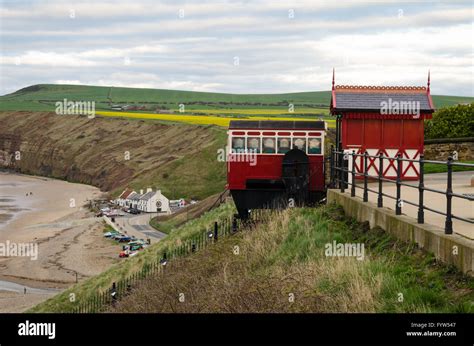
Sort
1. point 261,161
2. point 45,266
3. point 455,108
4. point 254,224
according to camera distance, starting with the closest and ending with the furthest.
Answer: point 254,224 → point 261,161 → point 455,108 → point 45,266

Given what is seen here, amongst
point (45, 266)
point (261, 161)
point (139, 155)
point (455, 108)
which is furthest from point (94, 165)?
point (261, 161)

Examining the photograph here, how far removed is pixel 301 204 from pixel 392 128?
4.03m

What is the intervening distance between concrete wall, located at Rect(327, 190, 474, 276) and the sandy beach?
25.2 m

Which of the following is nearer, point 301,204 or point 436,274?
point 436,274

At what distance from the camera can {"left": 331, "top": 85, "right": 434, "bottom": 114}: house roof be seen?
77.8 feet

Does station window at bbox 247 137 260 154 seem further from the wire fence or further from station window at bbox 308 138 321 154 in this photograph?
the wire fence

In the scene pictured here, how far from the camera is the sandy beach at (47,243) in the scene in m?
44.8

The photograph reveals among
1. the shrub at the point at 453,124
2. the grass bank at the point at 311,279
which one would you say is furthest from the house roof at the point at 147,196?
the grass bank at the point at 311,279

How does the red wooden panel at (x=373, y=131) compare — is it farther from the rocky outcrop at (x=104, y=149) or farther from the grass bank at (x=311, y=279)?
the rocky outcrop at (x=104, y=149)

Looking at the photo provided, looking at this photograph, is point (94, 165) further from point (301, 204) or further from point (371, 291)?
point (371, 291)

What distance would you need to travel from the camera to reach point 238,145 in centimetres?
2419

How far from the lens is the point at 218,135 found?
110438 millimetres
